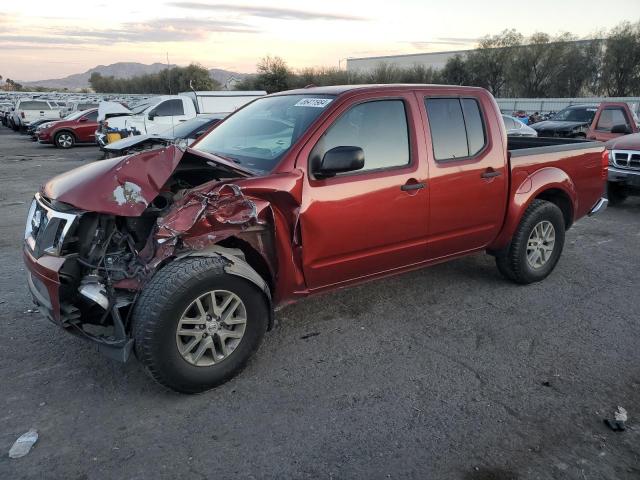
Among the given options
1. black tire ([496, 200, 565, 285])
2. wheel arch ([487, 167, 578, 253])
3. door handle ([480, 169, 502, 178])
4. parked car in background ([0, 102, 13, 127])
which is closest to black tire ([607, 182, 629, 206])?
wheel arch ([487, 167, 578, 253])

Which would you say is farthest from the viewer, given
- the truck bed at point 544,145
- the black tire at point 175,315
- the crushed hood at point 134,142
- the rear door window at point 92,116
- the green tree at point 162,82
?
the green tree at point 162,82

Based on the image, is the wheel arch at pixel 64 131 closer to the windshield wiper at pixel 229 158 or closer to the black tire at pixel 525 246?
the windshield wiper at pixel 229 158

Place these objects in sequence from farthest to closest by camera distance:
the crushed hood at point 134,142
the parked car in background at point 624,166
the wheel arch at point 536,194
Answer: the parked car in background at point 624,166
the wheel arch at point 536,194
the crushed hood at point 134,142

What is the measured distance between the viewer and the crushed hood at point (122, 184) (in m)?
3.16

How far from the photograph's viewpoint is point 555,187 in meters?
5.23

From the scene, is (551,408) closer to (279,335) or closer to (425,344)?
Result: (425,344)

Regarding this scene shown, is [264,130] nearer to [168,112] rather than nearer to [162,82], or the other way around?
[168,112]

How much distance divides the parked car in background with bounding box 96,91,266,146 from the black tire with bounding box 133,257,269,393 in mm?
13421

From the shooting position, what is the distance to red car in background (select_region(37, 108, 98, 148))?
69.9ft

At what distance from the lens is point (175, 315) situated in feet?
10.2

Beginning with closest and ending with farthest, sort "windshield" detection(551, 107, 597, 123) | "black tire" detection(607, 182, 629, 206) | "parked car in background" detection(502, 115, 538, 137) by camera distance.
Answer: "black tire" detection(607, 182, 629, 206)
"parked car in background" detection(502, 115, 538, 137)
"windshield" detection(551, 107, 597, 123)

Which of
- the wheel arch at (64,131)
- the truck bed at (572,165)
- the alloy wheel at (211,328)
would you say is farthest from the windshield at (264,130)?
the wheel arch at (64,131)

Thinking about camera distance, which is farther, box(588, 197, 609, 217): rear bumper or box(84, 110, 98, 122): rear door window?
box(84, 110, 98, 122): rear door window

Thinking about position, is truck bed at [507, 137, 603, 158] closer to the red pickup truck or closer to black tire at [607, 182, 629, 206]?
the red pickup truck
